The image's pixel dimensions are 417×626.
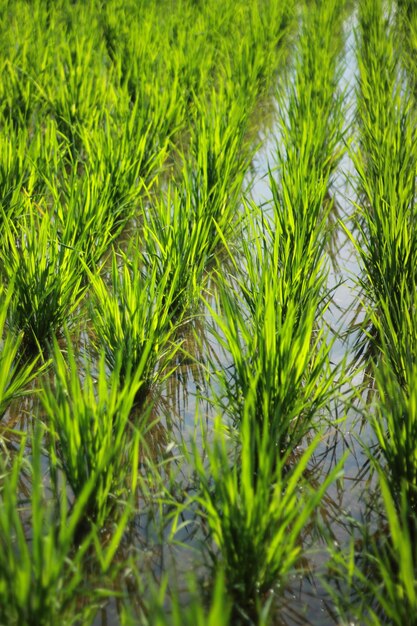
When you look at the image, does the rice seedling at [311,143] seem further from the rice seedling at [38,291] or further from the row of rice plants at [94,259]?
the rice seedling at [38,291]

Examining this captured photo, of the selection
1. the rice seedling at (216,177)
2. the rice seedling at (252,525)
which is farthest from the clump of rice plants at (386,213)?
the rice seedling at (252,525)

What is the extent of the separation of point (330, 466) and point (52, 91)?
7.69 ft

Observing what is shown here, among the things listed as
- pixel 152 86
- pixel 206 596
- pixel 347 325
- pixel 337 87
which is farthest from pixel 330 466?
pixel 337 87

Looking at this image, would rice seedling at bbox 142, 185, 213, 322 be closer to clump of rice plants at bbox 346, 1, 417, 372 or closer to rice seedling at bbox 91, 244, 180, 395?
rice seedling at bbox 91, 244, 180, 395

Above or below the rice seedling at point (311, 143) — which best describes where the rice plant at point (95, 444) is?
below

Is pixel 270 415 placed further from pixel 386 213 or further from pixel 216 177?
pixel 216 177

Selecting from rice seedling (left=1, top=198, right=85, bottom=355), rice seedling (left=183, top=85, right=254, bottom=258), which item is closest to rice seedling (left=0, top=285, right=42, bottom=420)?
rice seedling (left=1, top=198, right=85, bottom=355)

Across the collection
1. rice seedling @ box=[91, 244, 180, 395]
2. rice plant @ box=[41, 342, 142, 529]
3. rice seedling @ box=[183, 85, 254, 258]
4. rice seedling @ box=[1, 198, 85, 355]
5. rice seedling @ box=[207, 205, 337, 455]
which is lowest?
rice plant @ box=[41, 342, 142, 529]

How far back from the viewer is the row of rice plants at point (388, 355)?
1162mm

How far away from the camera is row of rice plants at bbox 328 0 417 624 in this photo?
3.81ft

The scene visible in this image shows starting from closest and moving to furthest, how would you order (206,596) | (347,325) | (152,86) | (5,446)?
1. (206,596)
2. (5,446)
3. (347,325)
4. (152,86)

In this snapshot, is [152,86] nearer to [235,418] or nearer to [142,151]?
[142,151]

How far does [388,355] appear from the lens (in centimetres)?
183

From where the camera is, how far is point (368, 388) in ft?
6.04
